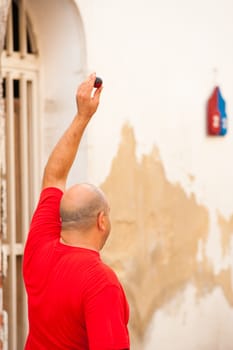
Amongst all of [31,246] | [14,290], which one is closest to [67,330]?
[31,246]

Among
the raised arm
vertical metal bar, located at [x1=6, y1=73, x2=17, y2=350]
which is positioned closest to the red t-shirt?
the raised arm

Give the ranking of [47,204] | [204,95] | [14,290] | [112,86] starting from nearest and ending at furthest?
[47,204] < [14,290] < [112,86] < [204,95]

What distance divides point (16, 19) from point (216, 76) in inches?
82.1

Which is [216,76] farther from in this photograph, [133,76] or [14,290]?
[14,290]

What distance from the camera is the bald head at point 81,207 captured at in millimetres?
4289

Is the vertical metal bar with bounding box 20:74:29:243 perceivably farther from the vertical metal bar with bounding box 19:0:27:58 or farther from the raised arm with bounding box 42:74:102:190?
the raised arm with bounding box 42:74:102:190

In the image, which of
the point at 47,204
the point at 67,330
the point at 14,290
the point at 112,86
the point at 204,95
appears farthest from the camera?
the point at 204,95

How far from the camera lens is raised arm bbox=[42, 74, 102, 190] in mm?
4512

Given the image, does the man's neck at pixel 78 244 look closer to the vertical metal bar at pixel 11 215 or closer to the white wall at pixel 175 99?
the vertical metal bar at pixel 11 215

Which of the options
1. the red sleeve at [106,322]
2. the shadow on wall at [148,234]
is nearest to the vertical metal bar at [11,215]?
the shadow on wall at [148,234]

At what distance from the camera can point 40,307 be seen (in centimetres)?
427

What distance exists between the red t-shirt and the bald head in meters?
0.10

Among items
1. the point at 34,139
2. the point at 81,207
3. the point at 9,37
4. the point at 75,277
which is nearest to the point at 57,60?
the point at 9,37

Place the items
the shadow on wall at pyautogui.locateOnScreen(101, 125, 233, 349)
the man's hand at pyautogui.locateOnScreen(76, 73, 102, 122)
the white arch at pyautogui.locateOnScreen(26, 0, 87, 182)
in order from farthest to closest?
the shadow on wall at pyautogui.locateOnScreen(101, 125, 233, 349)
the white arch at pyautogui.locateOnScreen(26, 0, 87, 182)
the man's hand at pyautogui.locateOnScreen(76, 73, 102, 122)
